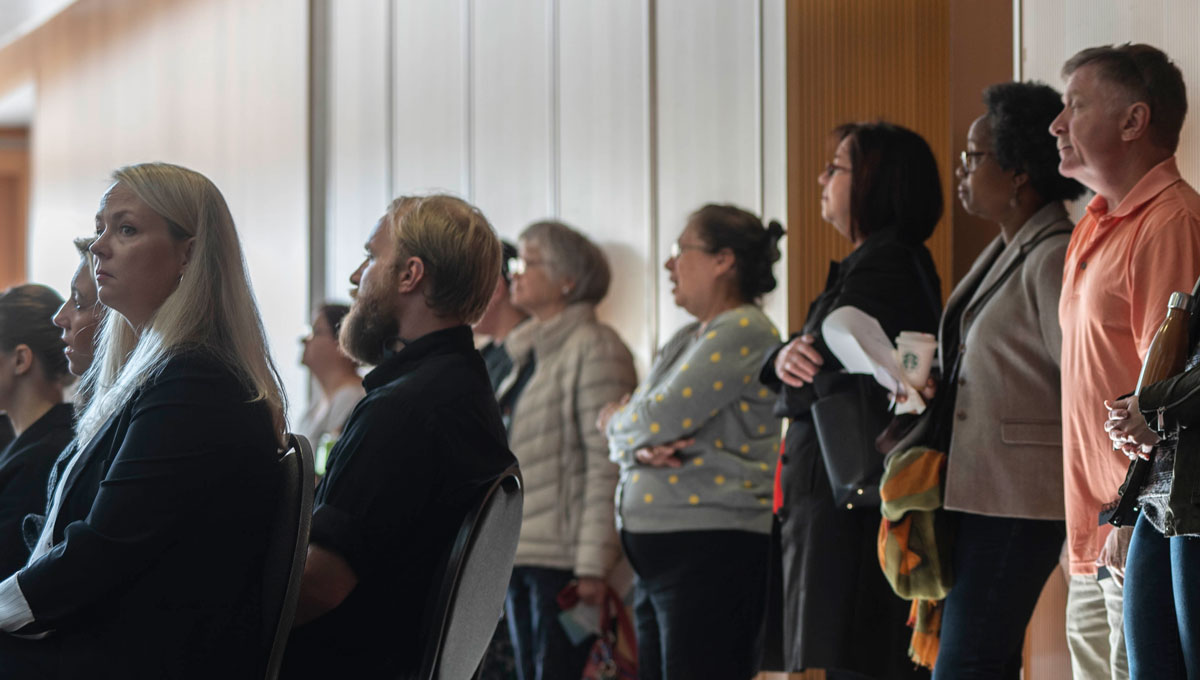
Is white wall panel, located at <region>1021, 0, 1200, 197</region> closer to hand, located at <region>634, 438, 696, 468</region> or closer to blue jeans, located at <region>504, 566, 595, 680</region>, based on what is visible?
hand, located at <region>634, 438, 696, 468</region>

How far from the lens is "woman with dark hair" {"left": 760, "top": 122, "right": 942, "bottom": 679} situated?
2.98m

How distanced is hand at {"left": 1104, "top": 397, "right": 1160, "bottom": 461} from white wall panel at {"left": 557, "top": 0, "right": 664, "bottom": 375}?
281cm

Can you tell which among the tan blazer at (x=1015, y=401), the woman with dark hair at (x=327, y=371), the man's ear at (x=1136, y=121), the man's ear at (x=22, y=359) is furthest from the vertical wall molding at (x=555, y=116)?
the man's ear at (x=1136, y=121)

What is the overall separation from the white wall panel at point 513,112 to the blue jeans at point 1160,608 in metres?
3.53

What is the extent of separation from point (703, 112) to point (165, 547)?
122 inches

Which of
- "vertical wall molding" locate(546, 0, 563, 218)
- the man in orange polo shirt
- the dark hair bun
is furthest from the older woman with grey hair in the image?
the man in orange polo shirt

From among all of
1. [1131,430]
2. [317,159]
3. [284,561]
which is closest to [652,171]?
[317,159]

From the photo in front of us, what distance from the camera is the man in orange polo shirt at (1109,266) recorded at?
7.64 feet

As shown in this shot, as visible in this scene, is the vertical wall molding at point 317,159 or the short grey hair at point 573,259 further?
the vertical wall molding at point 317,159

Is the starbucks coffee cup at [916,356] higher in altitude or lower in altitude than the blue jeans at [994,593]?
higher

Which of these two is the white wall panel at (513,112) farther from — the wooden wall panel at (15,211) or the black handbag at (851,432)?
the wooden wall panel at (15,211)

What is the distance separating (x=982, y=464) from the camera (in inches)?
108

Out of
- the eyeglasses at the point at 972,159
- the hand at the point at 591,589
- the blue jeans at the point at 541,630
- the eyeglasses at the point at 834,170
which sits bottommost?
the blue jeans at the point at 541,630

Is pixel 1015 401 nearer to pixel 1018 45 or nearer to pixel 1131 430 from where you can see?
pixel 1131 430
